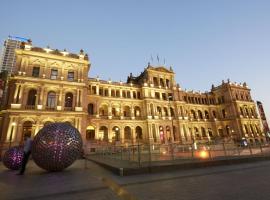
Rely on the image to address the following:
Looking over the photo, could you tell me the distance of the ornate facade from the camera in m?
22.7

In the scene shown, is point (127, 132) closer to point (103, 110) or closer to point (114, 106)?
point (114, 106)

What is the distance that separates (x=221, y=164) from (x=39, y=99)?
23.8m

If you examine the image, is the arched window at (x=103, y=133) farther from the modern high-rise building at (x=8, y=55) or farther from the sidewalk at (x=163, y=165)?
the modern high-rise building at (x=8, y=55)

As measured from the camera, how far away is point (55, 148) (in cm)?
753

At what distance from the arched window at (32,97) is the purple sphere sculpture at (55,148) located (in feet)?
61.7

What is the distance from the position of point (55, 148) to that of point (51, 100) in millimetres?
19464

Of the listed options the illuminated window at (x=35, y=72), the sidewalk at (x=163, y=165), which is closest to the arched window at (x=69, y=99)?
the illuminated window at (x=35, y=72)

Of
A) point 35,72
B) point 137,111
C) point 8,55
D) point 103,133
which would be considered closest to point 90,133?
point 103,133

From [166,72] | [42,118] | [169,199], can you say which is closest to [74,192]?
[169,199]

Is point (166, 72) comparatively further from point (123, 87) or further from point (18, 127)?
point (18, 127)

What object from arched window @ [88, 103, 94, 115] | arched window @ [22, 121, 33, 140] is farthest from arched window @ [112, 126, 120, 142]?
arched window @ [22, 121, 33, 140]

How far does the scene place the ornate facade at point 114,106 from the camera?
74.4 ft

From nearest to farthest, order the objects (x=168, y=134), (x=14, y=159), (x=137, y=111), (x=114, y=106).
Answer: (x=14, y=159), (x=114, y=106), (x=168, y=134), (x=137, y=111)

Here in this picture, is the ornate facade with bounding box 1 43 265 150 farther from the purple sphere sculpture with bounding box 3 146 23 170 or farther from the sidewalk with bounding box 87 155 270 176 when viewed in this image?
the sidewalk with bounding box 87 155 270 176
